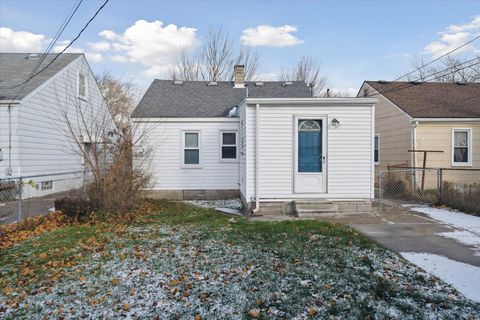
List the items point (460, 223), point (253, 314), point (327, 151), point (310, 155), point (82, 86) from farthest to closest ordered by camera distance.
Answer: point (82, 86) < point (310, 155) < point (327, 151) < point (460, 223) < point (253, 314)

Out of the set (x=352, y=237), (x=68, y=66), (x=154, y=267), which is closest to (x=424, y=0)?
(x=352, y=237)

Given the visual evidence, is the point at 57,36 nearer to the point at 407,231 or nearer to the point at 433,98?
the point at 407,231

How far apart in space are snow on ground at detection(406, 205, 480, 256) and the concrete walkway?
0.18 metres

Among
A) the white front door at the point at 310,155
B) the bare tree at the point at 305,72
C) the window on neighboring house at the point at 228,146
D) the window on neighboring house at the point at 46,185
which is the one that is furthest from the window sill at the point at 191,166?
the bare tree at the point at 305,72

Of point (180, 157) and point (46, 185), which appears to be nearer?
point (180, 157)

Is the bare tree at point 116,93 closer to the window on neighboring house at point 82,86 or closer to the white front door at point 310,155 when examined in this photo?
the window on neighboring house at point 82,86

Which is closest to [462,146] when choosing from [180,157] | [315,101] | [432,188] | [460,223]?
[432,188]

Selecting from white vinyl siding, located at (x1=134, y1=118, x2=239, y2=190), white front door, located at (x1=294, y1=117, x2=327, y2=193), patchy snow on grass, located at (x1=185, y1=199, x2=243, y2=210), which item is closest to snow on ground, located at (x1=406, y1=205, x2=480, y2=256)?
white front door, located at (x1=294, y1=117, x2=327, y2=193)

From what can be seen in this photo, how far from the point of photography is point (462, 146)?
1421 cm

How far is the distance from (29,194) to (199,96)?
7.74 m

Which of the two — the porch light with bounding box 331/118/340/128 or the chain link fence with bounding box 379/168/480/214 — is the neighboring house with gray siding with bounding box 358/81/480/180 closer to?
the chain link fence with bounding box 379/168/480/214

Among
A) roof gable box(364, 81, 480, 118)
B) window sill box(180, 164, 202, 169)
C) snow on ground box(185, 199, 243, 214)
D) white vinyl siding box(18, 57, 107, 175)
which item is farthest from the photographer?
roof gable box(364, 81, 480, 118)

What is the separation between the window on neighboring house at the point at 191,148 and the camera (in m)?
13.6

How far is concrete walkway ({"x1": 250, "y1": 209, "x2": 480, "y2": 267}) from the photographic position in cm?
592
